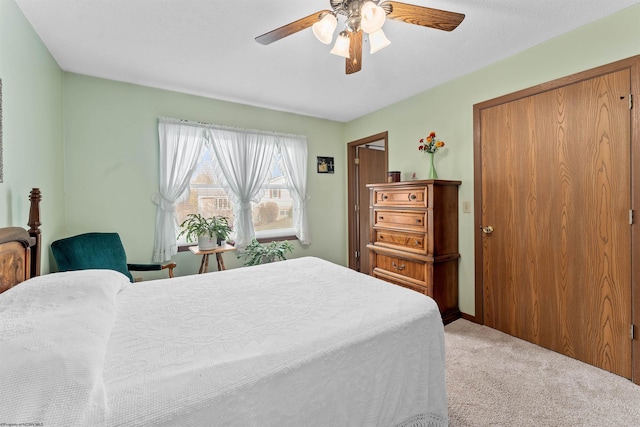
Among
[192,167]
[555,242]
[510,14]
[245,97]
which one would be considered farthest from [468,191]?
[192,167]

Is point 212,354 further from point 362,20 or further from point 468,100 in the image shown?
point 468,100

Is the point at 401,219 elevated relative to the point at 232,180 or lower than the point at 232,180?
lower

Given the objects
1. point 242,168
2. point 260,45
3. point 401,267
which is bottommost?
point 401,267

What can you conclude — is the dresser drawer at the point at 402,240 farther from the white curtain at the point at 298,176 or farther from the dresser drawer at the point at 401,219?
the white curtain at the point at 298,176

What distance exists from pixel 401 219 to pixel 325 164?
5.67 feet

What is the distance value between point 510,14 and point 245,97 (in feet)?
8.81

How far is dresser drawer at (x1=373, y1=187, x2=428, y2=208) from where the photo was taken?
9.38ft

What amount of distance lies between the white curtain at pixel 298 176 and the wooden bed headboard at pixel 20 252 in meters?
2.65

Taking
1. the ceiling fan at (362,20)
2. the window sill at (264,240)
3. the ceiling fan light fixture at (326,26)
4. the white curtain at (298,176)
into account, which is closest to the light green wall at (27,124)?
the window sill at (264,240)

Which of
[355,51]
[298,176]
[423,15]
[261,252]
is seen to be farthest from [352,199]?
[423,15]

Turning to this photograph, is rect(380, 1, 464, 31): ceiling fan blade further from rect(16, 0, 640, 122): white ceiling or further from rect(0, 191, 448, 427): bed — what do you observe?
rect(0, 191, 448, 427): bed

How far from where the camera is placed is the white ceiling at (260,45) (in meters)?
1.85

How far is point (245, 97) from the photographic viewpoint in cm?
343

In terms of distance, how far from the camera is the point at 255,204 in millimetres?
3797
